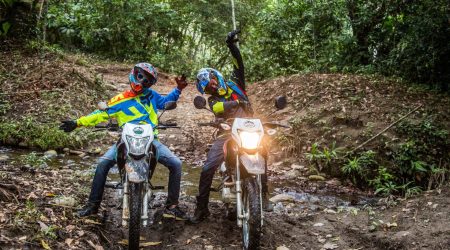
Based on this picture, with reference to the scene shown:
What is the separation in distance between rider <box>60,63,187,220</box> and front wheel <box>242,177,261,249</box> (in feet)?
3.35

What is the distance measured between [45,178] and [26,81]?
4891 mm

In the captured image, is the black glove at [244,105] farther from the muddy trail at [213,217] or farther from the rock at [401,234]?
the rock at [401,234]

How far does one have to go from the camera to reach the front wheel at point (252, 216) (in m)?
4.09

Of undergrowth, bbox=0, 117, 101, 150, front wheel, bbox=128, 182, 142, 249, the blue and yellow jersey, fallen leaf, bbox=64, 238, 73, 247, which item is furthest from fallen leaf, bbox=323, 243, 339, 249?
undergrowth, bbox=0, 117, 101, 150

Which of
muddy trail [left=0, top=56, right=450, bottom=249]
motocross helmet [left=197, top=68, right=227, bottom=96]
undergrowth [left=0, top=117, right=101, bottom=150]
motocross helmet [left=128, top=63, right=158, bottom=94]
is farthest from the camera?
undergrowth [left=0, top=117, right=101, bottom=150]

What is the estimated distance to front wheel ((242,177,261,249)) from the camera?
13.4ft

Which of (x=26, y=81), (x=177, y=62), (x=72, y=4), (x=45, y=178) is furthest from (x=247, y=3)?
(x=45, y=178)

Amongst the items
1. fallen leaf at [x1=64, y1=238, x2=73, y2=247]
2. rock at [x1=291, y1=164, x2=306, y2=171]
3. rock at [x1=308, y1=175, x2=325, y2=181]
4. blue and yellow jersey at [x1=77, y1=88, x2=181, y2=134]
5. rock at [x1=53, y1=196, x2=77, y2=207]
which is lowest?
rock at [x1=308, y1=175, x2=325, y2=181]

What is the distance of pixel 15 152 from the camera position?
7.39m

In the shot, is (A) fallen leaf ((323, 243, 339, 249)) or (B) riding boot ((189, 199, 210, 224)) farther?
(B) riding boot ((189, 199, 210, 224))

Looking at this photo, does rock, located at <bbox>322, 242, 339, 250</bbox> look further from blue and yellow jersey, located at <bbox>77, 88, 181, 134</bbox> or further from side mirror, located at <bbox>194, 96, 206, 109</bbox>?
blue and yellow jersey, located at <bbox>77, 88, 181, 134</bbox>

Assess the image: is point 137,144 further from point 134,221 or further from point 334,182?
point 334,182

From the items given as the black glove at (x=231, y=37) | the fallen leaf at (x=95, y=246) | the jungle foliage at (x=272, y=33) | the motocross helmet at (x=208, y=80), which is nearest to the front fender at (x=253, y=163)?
the motocross helmet at (x=208, y=80)

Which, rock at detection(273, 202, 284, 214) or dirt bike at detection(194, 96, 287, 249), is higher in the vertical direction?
dirt bike at detection(194, 96, 287, 249)
